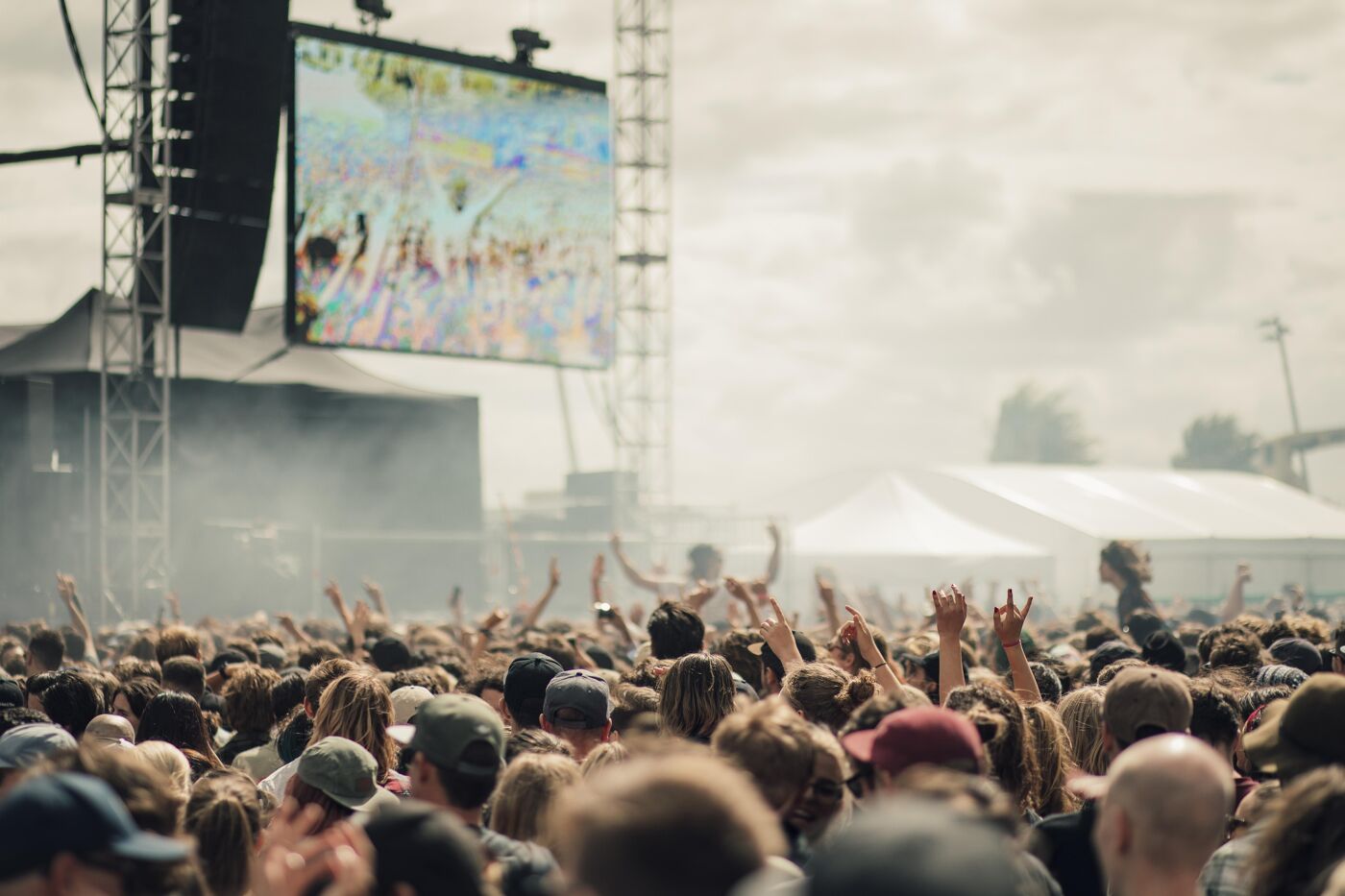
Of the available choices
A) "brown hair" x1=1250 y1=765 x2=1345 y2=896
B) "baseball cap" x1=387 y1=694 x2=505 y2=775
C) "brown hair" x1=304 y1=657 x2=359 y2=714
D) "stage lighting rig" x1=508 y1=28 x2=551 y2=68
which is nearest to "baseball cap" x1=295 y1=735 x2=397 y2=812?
"baseball cap" x1=387 y1=694 x2=505 y2=775

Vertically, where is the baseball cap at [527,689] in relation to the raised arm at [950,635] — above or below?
below

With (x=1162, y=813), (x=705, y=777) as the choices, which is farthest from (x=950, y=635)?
(x=705, y=777)

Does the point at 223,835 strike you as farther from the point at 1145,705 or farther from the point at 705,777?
the point at 1145,705

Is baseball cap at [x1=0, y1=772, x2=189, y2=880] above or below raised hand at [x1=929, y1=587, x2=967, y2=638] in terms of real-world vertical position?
below

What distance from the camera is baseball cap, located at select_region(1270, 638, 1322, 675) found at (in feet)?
23.0

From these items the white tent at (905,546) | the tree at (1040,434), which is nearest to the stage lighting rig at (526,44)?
the white tent at (905,546)

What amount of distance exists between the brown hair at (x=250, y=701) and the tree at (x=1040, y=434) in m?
95.0

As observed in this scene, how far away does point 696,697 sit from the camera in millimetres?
5152

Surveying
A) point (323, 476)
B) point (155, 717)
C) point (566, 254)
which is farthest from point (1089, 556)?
point (155, 717)

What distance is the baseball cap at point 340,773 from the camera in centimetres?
407

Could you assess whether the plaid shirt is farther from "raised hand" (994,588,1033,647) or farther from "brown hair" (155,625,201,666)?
"brown hair" (155,625,201,666)

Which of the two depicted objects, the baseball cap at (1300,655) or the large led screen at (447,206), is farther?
the large led screen at (447,206)

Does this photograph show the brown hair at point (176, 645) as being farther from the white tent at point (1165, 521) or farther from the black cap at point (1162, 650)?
the white tent at point (1165, 521)

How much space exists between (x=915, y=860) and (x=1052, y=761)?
10.5ft
